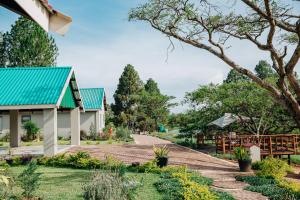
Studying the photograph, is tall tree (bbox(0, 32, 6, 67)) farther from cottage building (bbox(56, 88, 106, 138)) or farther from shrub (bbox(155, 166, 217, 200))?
shrub (bbox(155, 166, 217, 200))

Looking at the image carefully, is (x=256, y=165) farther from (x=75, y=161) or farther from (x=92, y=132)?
(x=92, y=132)

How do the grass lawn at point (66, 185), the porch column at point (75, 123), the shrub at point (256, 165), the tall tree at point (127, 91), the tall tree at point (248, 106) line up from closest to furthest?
the grass lawn at point (66, 185)
the shrub at point (256, 165)
the tall tree at point (248, 106)
the porch column at point (75, 123)
the tall tree at point (127, 91)

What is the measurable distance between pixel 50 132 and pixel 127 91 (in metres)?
40.8

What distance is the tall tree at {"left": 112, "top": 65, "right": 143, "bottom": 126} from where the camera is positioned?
57.4 metres

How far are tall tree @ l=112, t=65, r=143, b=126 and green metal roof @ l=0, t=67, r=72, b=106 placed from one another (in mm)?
35827

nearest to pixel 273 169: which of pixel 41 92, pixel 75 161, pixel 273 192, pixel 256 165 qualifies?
pixel 256 165

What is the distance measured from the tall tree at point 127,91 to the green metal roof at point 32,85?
3583cm

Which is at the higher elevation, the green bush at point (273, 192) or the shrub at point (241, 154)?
the shrub at point (241, 154)

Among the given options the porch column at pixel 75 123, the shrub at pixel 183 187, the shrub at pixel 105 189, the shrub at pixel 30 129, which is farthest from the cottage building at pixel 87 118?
the shrub at pixel 105 189

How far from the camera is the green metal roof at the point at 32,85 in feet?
58.5

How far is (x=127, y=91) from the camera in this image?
5891 centimetres

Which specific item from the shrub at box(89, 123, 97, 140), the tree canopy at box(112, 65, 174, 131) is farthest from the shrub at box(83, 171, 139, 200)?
the tree canopy at box(112, 65, 174, 131)

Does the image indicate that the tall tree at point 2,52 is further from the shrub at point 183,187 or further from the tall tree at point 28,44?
the shrub at point 183,187

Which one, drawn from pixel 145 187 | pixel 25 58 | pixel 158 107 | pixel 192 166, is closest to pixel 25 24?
pixel 25 58
